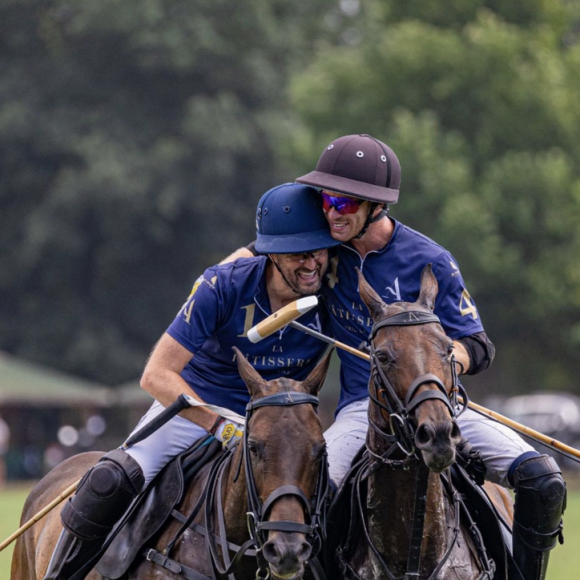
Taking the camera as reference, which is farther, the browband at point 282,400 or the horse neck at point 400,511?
the horse neck at point 400,511

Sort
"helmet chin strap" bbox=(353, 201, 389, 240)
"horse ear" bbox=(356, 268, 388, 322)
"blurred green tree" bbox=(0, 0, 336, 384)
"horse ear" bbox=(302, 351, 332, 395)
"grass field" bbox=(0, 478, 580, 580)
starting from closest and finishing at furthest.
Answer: "horse ear" bbox=(356, 268, 388, 322) < "horse ear" bbox=(302, 351, 332, 395) < "helmet chin strap" bbox=(353, 201, 389, 240) < "grass field" bbox=(0, 478, 580, 580) < "blurred green tree" bbox=(0, 0, 336, 384)

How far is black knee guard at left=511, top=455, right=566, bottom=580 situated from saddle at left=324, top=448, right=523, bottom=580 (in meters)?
0.07

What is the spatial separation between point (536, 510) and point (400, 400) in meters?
1.15

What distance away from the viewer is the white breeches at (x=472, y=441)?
599cm

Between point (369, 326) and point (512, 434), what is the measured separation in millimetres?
861

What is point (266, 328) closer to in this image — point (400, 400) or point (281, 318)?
point (281, 318)

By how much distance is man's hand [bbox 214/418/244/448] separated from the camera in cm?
578

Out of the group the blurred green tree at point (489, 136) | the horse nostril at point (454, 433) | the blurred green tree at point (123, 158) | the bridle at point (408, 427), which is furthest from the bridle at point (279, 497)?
the blurred green tree at point (123, 158)

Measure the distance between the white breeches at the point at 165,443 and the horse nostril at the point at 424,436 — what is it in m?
1.66

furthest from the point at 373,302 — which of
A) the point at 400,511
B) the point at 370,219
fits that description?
the point at 400,511

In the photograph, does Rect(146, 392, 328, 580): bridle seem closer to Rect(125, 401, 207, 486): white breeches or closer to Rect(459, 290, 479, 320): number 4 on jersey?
Rect(125, 401, 207, 486): white breeches

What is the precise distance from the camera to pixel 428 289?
552 cm

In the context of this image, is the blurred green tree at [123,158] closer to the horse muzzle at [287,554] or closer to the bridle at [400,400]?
the bridle at [400,400]

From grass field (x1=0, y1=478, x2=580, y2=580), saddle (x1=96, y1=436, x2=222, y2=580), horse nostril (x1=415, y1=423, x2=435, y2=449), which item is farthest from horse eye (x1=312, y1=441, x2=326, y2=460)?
grass field (x1=0, y1=478, x2=580, y2=580)
